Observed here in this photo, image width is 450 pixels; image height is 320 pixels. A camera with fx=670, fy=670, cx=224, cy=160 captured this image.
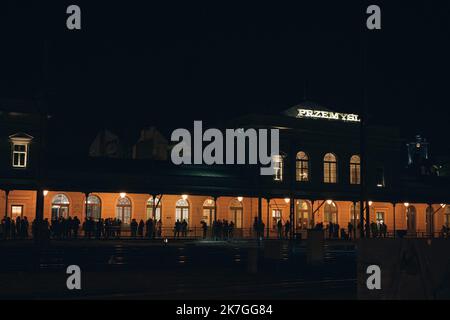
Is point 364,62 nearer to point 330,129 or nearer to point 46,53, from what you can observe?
point 46,53

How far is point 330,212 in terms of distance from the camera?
182 feet

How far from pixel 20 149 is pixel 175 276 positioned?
3059 centimetres

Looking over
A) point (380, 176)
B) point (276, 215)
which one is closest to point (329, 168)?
point (380, 176)

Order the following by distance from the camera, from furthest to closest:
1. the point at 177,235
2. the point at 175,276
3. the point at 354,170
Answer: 1. the point at 354,170
2. the point at 177,235
3. the point at 175,276

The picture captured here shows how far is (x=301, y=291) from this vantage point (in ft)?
51.6

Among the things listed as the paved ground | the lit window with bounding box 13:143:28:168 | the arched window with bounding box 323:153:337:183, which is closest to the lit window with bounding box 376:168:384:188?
the arched window with bounding box 323:153:337:183

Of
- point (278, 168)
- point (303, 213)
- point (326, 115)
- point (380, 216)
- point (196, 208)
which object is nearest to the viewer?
point (196, 208)

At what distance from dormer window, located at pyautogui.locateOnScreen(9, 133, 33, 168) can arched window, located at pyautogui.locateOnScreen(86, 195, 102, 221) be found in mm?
4989

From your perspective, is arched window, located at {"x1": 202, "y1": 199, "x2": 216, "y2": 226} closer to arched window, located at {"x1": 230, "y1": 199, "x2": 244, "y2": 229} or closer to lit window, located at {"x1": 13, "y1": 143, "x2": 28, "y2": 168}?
arched window, located at {"x1": 230, "y1": 199, "x2": 244, "y2": 229}

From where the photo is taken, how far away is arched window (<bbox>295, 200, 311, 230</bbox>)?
5438 centimetres

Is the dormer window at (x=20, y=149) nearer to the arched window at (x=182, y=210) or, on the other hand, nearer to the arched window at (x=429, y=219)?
the arched window at (x=182, y=210)

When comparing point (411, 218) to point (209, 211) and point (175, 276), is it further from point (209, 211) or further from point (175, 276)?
point (175, 276)
